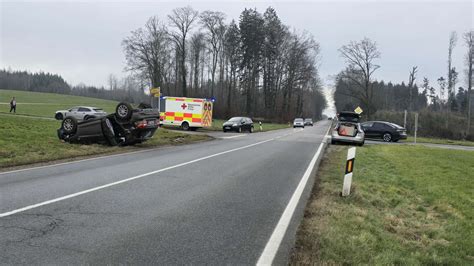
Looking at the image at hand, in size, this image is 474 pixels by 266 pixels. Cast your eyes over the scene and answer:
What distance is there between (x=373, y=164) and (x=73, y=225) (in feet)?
36.0

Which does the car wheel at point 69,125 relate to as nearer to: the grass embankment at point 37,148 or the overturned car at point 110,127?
the overturned car at point 110,127

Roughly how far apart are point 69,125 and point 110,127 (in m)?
1.70

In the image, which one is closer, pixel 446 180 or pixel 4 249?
pixel 4 249

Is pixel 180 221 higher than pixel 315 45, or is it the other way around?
pixel 315 45

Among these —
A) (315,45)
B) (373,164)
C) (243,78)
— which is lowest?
(373,164)

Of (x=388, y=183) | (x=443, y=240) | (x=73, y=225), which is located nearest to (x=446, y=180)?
(x=388, y=183)

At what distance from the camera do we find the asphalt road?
13.4 feet

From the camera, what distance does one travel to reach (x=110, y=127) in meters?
15.6

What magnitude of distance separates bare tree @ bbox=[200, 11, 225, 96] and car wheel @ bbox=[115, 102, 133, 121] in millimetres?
51167

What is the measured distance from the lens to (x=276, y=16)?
73375 millimetres

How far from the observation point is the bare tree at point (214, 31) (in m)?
63.7

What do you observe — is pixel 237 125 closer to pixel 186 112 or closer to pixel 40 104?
pixel 186 112

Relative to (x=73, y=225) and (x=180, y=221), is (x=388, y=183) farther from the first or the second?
(x=73, y=225)

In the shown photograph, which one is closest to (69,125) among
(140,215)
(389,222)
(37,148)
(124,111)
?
(124,111)
